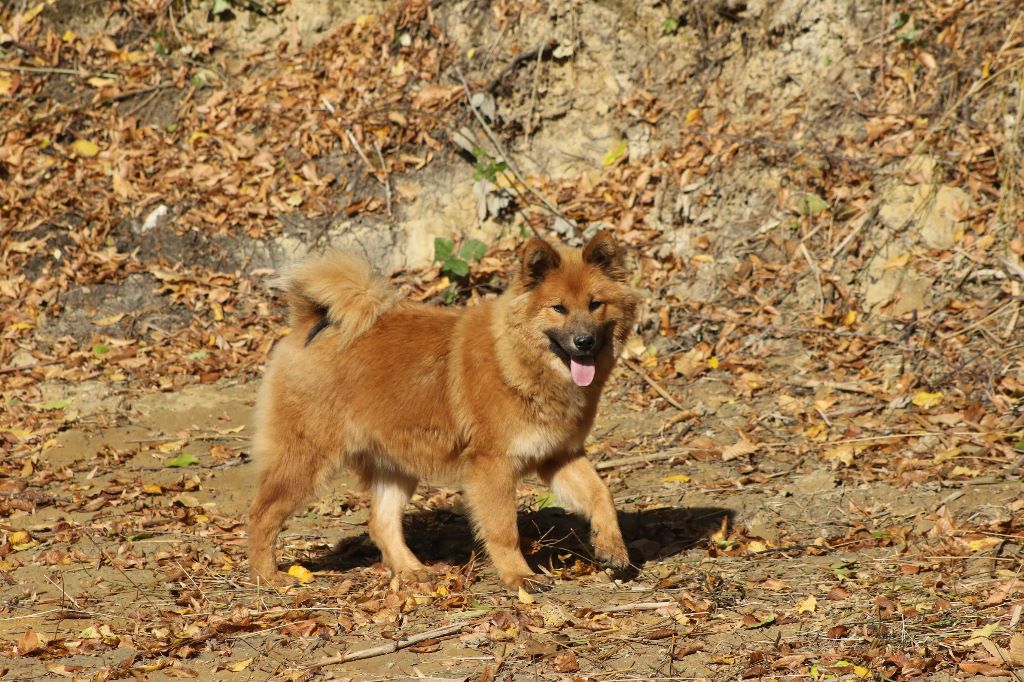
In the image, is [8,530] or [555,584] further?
[8,530]

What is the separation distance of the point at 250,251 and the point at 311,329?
547 cm

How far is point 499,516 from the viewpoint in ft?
21.7

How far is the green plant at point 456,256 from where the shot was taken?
37.3ft

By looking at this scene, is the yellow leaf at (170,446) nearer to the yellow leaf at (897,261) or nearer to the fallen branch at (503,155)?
the fallen branch at (503,155)

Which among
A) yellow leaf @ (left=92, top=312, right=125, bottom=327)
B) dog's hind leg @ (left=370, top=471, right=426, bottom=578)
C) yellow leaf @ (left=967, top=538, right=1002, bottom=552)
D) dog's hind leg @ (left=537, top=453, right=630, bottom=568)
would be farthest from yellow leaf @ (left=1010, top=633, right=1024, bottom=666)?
yellow leaf @ (left=92, top=312, right=125, bottom=327)

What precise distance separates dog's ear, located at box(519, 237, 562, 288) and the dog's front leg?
1.15 m

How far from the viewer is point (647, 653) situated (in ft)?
17.5

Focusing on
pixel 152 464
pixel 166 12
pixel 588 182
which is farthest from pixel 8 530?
pixel 166 12

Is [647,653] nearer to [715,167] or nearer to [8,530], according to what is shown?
[8,530]

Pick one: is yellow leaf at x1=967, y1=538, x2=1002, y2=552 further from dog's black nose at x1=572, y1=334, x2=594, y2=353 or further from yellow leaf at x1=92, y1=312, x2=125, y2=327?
yellow leaf at x1=92, y1=312, x2=125, y2=327

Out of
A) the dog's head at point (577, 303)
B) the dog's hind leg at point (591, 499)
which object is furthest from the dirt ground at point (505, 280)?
the dog's head at point (577, 303)

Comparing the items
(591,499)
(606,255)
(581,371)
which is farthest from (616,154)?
(591,499)

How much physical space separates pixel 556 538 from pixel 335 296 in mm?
2332

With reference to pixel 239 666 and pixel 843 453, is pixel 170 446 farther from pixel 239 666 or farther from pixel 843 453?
pixel 843 453
